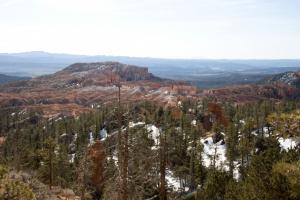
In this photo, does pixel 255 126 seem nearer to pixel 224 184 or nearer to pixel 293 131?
pixel 224 184

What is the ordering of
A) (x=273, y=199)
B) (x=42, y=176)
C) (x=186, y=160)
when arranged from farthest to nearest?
(x=186, y=160) → (x=42, y=176) → (x=273, y=199)

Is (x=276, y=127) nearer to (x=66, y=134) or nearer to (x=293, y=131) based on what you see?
(x=293, y=131)

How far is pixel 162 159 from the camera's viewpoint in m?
40.2

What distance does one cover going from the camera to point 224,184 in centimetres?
5712

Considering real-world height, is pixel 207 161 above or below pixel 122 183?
below

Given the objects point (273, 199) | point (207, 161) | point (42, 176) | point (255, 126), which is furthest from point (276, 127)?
point (255, 126)

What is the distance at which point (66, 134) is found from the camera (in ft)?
540

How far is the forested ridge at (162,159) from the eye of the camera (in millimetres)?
19484

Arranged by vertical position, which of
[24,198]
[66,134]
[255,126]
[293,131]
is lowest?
[66,134]

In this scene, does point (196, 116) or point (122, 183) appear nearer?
point (122, 183)

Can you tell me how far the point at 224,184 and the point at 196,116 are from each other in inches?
4373

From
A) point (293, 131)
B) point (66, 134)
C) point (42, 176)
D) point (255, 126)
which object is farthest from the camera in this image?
point (66, 134)

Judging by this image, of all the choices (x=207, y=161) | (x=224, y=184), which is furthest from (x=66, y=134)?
(x=224, y=184)

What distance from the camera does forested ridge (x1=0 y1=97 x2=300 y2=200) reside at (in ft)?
63.9
